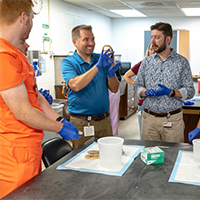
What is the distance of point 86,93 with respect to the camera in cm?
243

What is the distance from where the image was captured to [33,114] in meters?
1.42

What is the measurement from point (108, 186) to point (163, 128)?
1450 mm

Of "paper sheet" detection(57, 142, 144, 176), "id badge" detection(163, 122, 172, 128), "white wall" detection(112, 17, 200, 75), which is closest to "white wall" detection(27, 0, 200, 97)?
"white wall" detection(112, 17, 200, 75)

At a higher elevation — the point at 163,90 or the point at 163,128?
the point at 163,90

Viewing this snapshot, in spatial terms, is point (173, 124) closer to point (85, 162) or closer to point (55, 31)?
point (85, 162)

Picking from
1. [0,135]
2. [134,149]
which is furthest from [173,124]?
[0,135]

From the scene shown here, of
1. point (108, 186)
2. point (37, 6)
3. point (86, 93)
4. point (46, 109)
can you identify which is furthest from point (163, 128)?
point (37, 6)

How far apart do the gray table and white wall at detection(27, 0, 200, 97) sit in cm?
328

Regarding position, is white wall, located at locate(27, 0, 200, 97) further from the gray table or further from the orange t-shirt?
the gray table

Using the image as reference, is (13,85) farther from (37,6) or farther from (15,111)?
(37,6)

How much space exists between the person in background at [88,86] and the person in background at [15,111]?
2.91ft

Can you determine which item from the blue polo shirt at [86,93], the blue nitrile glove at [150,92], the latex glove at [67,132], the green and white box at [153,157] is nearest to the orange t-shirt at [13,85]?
the latex glove at [67,132]

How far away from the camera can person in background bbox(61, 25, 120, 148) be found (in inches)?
94.5

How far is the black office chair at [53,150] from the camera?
1762 millimetres
